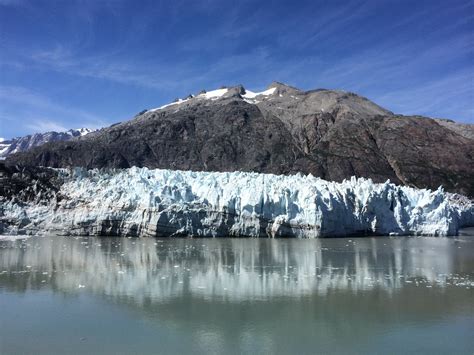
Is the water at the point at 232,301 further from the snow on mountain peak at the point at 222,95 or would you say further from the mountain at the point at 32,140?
the mountain at the point at 32,140

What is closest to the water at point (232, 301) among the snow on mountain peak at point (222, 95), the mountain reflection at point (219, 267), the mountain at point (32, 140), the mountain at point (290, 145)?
the mountain reflection at point (219, 267)

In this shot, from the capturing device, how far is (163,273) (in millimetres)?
12539

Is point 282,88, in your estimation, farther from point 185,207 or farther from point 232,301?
point 232,301

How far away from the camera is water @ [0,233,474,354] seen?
7.21 metres

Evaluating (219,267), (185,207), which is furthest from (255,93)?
(219,267)

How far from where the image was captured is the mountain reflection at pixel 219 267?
10.9m

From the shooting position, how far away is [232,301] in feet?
31.5

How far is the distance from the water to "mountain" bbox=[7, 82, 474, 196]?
44.2 meters

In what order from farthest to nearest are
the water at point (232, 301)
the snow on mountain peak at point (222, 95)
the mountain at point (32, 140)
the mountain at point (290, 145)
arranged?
the mountain at point (32, 140), the snow on mountain peak at point (222, 95), the mountain at point (290, 145), the water at point (232, 301)

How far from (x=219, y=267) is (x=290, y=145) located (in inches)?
2139

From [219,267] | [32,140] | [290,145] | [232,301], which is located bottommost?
[232,301]

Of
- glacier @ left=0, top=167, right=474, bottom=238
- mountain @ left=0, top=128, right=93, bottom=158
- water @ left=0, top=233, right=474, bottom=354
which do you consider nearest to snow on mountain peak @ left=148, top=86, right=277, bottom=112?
mountain @ left=0, top=128, right=93, bottom=158

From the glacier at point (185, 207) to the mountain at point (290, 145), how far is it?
118 feet

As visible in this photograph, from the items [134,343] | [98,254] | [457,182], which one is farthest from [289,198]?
[457,182]
